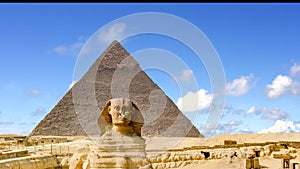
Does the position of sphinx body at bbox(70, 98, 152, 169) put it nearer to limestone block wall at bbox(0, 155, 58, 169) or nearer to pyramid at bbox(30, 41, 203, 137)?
limestone block wall at bbox(0, 155, 58, 169)

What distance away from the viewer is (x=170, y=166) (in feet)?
55.9

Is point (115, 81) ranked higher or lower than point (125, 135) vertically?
higher

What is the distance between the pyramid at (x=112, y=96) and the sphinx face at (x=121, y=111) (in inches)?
1754

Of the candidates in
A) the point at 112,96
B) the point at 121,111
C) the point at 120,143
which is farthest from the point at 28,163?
the point at 112,96

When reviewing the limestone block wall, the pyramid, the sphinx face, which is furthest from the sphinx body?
the pyramid

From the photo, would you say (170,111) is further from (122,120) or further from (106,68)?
(122,120)

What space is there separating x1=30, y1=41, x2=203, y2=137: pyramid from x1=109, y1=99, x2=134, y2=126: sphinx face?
4455 cm

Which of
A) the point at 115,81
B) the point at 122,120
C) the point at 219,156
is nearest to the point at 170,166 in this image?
the point at 219,156

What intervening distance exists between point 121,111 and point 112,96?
48219 mm

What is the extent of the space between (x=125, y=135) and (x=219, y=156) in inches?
521

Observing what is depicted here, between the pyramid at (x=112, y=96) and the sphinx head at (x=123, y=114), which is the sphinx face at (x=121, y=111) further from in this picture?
the pyramid at (x=112, y=96)

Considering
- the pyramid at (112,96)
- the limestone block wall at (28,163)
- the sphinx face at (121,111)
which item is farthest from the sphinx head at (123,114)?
the pyramid at (112,96)

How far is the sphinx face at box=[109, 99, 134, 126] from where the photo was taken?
7.08 metres

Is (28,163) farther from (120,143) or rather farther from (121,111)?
(121,111)
